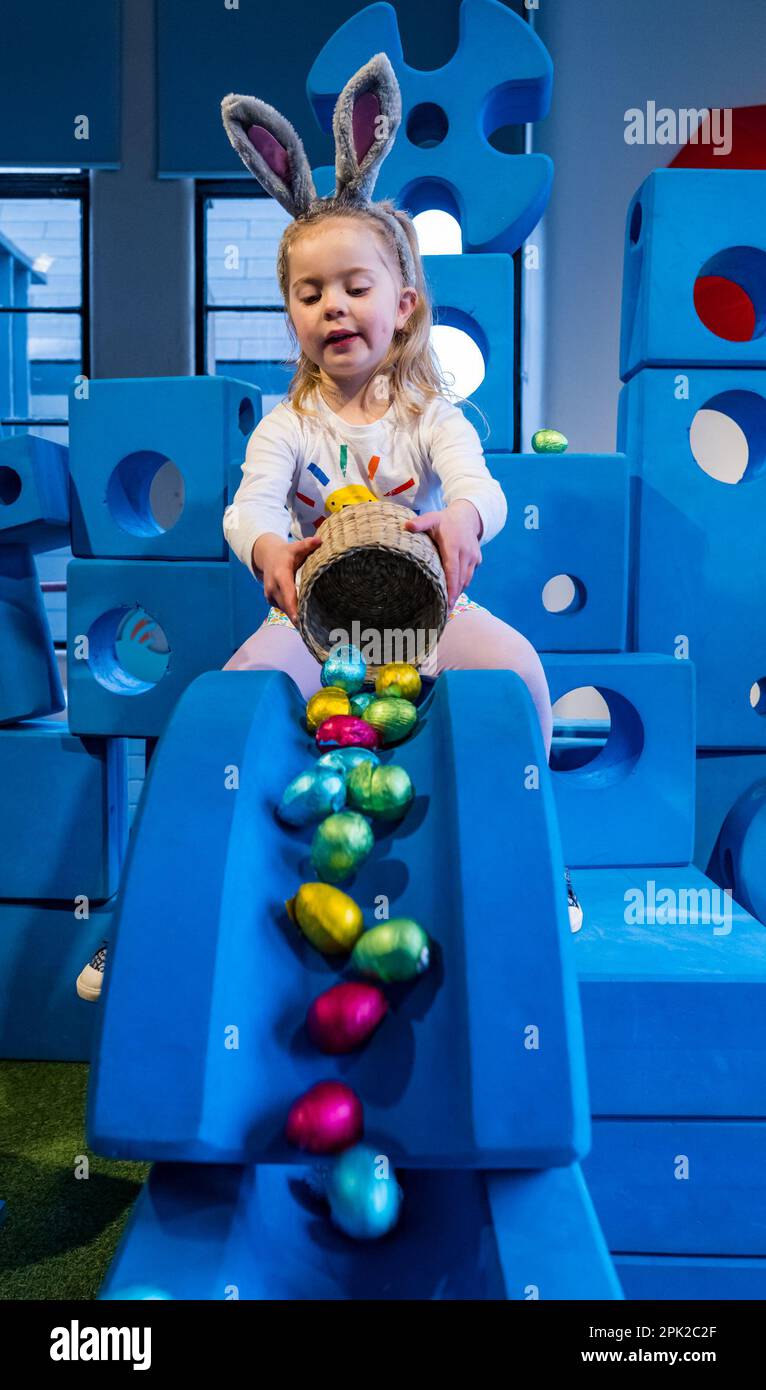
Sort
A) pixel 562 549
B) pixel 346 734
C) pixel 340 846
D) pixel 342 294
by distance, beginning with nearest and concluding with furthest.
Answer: pixel 340 846 → pixel 346 734 → pixel 342 294 → pixel 562 549

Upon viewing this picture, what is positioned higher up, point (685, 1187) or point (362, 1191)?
point (362, 1191)

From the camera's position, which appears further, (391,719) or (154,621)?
(154,621)

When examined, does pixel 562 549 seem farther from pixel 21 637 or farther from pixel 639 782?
pixel 21 637

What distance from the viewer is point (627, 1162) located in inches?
34.2

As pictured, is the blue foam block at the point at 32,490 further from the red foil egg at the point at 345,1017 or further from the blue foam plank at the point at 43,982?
the red foil egg at the point at 345,1017

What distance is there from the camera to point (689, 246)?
131 cm

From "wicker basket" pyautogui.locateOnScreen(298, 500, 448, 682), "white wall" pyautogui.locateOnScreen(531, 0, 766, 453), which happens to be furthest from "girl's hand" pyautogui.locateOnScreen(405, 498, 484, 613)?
"white wall" pyautogui.locateOnScreen(531, 0, 766, 453)

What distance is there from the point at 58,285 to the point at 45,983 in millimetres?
2677

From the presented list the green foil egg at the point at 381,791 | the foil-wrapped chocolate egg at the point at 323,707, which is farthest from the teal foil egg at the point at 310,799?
the foil-wrapped chocolate egg at the point at 323,707

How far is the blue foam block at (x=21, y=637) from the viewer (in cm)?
146

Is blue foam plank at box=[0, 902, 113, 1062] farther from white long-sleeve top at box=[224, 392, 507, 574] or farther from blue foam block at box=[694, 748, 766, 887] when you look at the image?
blue foam block at box=[694, 748, 766, 887]

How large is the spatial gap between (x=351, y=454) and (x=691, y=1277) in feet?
2.75

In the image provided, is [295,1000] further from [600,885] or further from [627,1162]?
[600,885]

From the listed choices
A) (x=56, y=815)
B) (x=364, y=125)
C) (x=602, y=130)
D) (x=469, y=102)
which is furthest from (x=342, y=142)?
(x=602, y=130)
